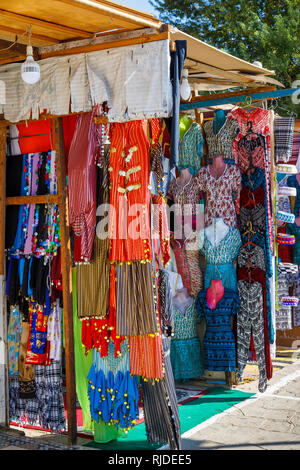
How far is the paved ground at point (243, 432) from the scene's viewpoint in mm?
4391

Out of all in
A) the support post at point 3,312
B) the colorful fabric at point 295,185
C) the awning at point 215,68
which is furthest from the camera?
the colorful fabric at point 295,185

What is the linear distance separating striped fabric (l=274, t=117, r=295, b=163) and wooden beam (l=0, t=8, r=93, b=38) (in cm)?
245

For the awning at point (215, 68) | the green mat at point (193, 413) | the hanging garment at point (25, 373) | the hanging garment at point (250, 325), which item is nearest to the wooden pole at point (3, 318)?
the hanging garment at point (25, 373)

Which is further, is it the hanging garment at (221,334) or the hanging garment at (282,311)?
the hanging garment at (282,311)

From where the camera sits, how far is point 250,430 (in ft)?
15.5

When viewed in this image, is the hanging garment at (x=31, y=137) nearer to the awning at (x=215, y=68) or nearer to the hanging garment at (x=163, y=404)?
the awning at (x=215, y=68)

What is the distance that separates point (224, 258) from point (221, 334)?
752mm

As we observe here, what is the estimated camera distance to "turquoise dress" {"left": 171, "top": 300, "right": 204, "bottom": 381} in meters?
6.14

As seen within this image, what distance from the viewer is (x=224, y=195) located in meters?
5.87

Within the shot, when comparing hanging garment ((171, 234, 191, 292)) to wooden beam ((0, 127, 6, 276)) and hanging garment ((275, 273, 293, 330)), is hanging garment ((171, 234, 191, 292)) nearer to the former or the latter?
hanging garment ((275, 273, 293, 330))

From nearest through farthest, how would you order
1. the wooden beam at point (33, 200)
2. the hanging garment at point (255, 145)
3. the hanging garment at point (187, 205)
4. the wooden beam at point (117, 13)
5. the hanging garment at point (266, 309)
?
the wooden beam at point (117, 13) → the wooden beam at point (33, 200) → the hanging garment at point (266, 309) → the hanging garment at point (255, 145) → the hanging garment at point (187, 205)

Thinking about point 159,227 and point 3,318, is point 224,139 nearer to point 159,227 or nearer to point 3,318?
point 159,227

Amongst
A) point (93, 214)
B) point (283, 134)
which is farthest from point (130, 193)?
point (283, 134)

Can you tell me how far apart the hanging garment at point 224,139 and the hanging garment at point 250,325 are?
130 centimetres
